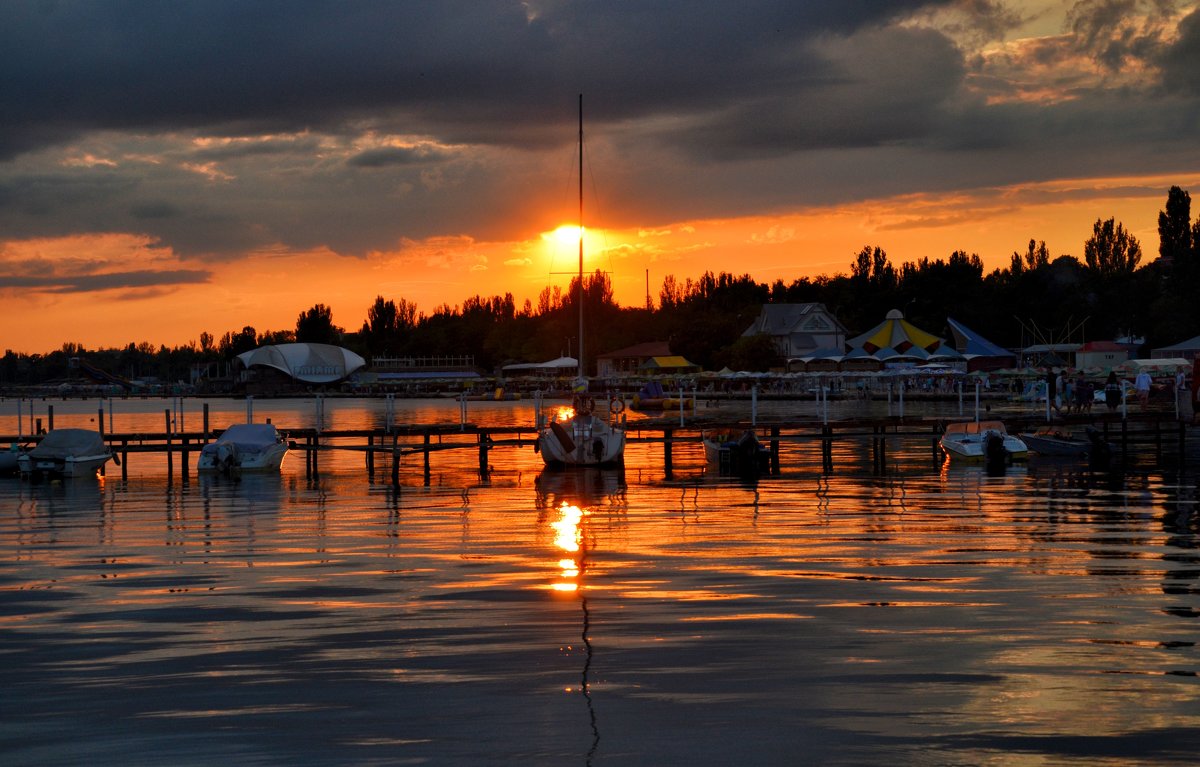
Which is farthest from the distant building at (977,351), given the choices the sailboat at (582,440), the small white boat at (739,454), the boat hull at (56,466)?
the boat hull at (56,466)

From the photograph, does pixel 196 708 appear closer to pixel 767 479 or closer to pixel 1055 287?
pixel 767 479

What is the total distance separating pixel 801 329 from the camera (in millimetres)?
162125

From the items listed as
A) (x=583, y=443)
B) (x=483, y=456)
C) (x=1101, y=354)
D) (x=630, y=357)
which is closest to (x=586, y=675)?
(x=583, y=443)

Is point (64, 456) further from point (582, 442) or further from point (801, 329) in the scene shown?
point (801, 329)

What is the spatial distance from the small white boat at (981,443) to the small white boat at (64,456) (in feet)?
112

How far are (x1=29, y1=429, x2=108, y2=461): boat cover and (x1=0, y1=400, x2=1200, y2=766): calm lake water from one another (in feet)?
56.2

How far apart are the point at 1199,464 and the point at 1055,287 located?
13015cm

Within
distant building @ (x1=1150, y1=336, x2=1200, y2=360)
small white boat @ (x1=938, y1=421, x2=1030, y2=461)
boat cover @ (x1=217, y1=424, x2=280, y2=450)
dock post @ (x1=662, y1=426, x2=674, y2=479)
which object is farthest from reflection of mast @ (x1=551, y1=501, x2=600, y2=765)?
distant building @ (x1=1150, y1=336, x2=1200, y2=360)

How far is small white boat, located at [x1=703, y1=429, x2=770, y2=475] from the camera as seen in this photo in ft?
159

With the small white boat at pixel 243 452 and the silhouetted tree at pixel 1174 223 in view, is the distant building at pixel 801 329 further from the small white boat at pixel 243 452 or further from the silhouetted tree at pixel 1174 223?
the small white boat at pixel 243 452

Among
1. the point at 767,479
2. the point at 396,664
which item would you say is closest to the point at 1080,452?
the point at 767,479

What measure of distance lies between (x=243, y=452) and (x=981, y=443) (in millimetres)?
29204

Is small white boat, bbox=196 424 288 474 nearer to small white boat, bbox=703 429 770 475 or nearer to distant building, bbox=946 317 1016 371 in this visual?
small white boat, bbox=703 429 770 475

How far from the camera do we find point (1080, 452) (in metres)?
53.7
